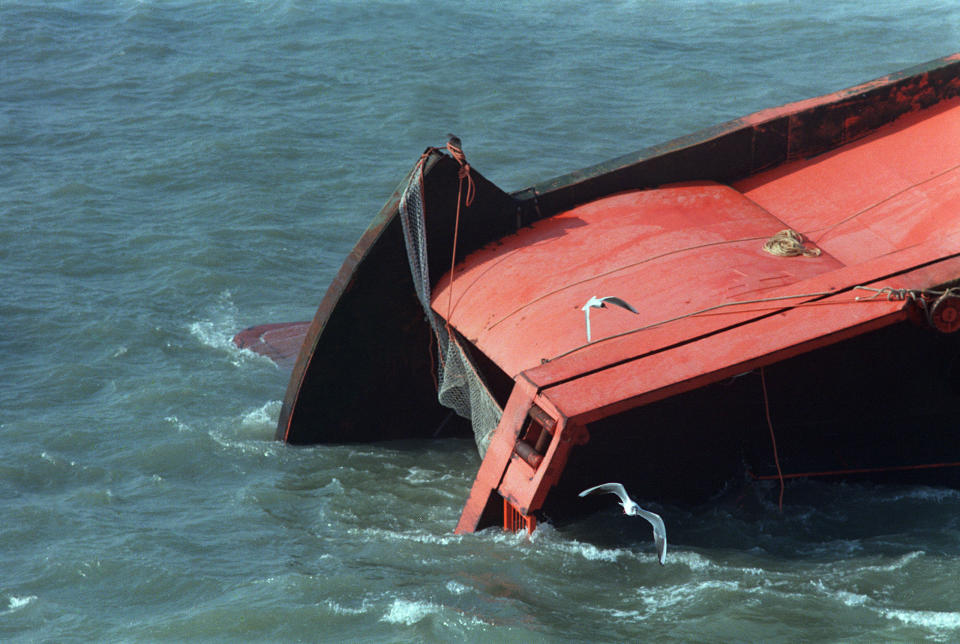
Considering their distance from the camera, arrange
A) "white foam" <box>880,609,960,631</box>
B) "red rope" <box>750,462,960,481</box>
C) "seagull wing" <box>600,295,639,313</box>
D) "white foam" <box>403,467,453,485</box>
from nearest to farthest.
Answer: "white foam" <box>880,609,960,631</box>
"seagull wing" <box>600,295,639,313</box>
"red rope" <box>750,462,960,481</box>
"white foam" <box>403,467,453,485</box>

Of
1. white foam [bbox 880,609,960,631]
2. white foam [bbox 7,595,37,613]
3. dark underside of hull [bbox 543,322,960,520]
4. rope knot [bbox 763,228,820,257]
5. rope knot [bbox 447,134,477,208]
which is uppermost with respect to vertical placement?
rope knot [bbox 447,134,477,208]

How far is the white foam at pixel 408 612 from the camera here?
5.05 metres

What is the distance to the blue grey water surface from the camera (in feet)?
17.3

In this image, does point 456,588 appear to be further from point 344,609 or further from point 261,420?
point 261,420

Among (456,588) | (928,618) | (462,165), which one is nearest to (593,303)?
(462,165)

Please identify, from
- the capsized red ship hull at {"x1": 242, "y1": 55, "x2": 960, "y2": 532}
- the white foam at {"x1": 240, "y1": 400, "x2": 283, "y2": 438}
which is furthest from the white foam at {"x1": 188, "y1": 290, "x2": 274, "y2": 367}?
the capsized red ship hull at {"x1": 242, "y1": 55, "x2": 960, "y2": 532}

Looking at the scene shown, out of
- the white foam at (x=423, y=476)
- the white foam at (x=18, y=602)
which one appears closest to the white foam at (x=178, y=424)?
the white foam at (x=423, y=476)

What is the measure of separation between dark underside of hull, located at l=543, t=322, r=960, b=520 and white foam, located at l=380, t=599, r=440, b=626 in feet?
4.36

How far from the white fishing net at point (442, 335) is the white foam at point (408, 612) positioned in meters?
1.38

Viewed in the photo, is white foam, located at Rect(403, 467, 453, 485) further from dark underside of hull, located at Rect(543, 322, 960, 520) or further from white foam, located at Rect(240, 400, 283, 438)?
white foam, located at Rect(240, 400, 283, 438)

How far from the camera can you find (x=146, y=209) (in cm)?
1230

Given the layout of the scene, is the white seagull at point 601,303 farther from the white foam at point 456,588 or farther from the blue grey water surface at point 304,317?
the white foam at point 456,588

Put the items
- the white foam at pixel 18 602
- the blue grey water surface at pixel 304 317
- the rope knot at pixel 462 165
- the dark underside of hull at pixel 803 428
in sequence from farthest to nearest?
the rope knot at pixel 462 165
the dark underside of hull at pixel 803 428
the white foam at pixel 18 602
the blue grey water surface at pixel 304 317

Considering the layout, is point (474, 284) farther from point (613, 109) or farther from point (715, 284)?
point (613, 109)
